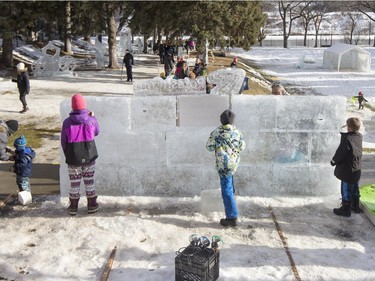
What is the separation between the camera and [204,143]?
6598mm

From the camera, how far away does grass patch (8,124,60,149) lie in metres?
10.2

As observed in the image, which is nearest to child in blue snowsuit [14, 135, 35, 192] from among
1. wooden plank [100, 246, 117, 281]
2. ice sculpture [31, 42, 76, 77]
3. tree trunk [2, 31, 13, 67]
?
wooden plank [100, 246, 117, 281]

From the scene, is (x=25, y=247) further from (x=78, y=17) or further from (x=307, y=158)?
(x=78, y=17)

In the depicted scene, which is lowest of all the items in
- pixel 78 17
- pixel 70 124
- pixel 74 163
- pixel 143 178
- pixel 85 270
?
pixel 85 270

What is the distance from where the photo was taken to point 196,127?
21.7ft

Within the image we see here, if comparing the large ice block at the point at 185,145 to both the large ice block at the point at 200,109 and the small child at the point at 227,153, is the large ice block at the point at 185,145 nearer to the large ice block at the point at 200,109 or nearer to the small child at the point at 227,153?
the large ice block at the point at 200,109

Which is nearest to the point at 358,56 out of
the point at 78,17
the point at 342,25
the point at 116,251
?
the point at 78,17

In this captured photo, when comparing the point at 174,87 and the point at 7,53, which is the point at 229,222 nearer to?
the point at 174,87

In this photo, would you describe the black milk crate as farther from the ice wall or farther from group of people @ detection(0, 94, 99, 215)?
the ice wall

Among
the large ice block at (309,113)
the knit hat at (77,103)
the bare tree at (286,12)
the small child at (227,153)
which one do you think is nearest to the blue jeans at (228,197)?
the small child at (227,153)

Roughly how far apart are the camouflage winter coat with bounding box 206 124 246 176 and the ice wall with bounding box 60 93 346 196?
37.4 inches

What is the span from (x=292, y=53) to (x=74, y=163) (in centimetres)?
5040

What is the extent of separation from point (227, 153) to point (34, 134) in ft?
22.3

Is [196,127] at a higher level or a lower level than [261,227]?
higher
